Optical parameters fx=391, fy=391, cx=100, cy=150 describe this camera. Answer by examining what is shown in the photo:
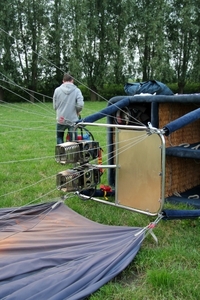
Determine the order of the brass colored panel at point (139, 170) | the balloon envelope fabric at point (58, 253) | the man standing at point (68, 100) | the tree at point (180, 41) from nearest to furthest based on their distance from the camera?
the balloon envelope fabric at point (58, 253)
the brass colored panel at point (139, 170)
the man standing at point (68, 100)
the tree at point (180, 41)

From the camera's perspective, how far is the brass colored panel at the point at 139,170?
8.31 ft

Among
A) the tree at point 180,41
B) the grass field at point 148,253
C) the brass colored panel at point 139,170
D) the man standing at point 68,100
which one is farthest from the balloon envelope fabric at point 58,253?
the tree at point 180,41

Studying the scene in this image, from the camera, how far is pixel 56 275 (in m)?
1.90

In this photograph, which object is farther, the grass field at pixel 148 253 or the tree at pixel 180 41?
the tree at pixel 180 41

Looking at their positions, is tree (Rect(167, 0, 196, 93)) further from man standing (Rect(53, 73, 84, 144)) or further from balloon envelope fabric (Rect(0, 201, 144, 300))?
balloon envelope fabric (Rect(0, 201, 144, 300))

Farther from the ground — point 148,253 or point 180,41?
point 180,41

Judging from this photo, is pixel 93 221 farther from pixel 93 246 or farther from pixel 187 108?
pixel 187 108

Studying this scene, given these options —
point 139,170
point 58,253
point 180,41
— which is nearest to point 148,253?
point 58,253

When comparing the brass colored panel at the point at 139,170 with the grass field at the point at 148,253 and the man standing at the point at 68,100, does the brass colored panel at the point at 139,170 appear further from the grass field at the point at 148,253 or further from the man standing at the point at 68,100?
the man standing at the point at 68,100

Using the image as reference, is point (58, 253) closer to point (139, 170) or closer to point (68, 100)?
point (139, 170)

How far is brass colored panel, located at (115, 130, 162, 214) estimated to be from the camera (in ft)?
8.31

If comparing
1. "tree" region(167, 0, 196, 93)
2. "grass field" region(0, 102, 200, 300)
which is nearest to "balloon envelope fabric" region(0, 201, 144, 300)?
"grass field" region(0, 102, 200, 300)

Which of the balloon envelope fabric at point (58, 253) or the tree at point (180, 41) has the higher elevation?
the tree at point (180, 41)

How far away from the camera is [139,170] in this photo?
105 inches
